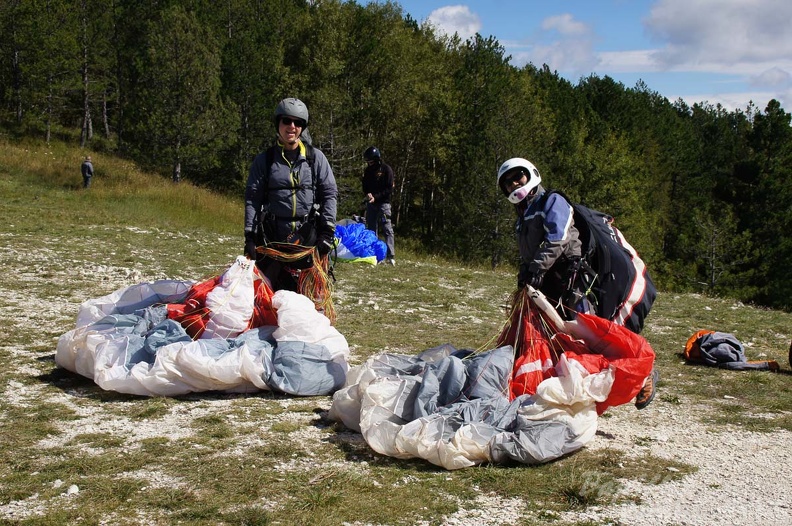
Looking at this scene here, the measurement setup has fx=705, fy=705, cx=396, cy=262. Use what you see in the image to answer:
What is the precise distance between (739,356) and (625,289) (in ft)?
8.46

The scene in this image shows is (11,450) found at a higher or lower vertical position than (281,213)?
lower

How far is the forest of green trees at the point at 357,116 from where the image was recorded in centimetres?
2842

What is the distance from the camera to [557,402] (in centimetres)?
429

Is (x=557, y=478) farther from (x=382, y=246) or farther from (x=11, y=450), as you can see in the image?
(x=382, y=246)

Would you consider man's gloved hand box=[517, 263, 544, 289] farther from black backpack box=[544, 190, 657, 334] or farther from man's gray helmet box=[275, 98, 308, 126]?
man's gray helmet box=[275, 98, 308, 126]

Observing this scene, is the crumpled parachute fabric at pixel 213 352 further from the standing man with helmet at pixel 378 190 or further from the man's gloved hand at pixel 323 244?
the standing man with helmet at pixel 378 190

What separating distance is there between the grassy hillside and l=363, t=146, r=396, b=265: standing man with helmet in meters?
2.91

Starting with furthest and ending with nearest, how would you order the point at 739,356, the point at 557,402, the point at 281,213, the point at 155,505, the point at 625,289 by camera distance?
the point at 739,356
the point at 281,213
the point at 625,289
the point at 557,402
the point at 155,505

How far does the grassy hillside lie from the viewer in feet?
11.4

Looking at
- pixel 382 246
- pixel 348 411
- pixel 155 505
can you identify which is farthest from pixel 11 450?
pixel 382 246

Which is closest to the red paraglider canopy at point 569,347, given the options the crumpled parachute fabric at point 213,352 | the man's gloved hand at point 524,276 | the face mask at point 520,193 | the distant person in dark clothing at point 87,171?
the man's gloved hand at point 524,276

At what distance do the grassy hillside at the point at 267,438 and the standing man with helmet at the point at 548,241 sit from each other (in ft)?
3.41

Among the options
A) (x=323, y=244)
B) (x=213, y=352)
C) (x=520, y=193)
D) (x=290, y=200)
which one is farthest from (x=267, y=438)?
(x=520, y=193)

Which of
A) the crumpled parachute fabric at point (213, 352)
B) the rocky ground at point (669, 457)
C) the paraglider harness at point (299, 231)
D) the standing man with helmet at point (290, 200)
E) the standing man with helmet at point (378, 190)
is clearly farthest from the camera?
the standing man with helmet at point (378, 190)
